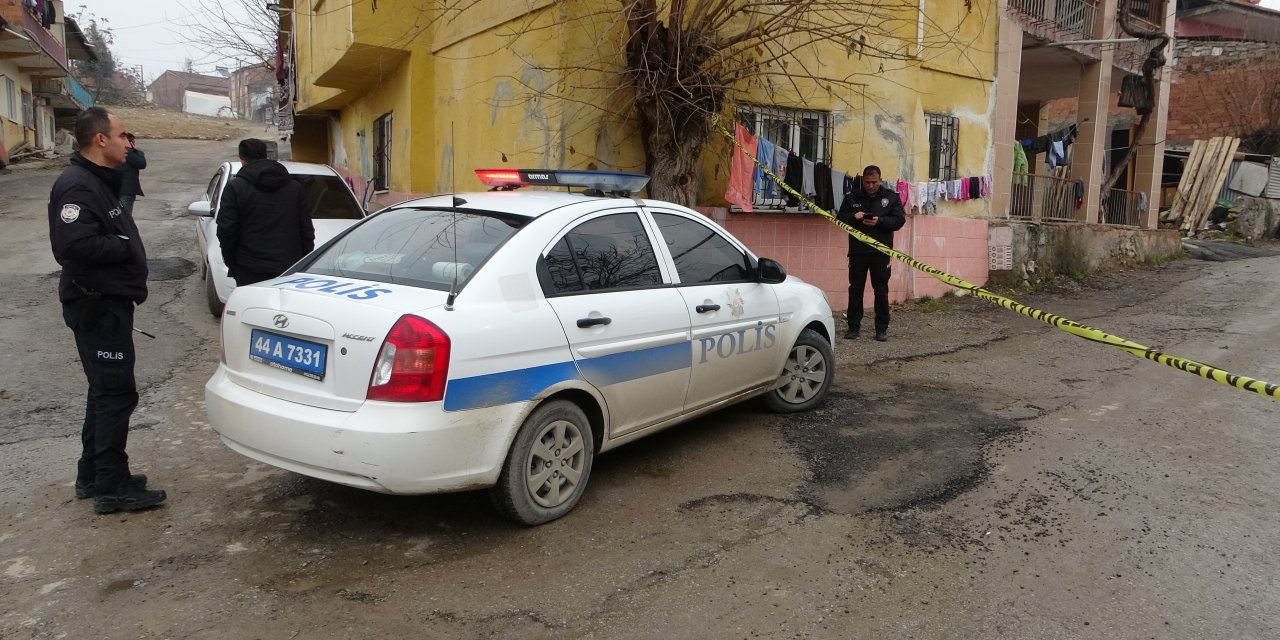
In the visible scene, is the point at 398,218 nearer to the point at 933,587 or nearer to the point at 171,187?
the point at 933,587

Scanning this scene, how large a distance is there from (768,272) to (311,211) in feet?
16.4

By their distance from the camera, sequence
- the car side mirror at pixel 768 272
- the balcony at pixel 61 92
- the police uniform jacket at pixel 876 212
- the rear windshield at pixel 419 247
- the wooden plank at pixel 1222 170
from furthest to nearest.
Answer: the balcony at pixel 61 92 < the wooden plank at pixel 1222 170 < the police uniform jacket at pixel 876 212 < the car side mirror at pixel 768 272 < the rear windshield at pixel 419 247

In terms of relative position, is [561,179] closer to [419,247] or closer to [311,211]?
[419,247]

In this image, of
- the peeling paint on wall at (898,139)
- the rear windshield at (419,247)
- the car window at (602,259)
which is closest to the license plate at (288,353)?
the rear windshield at (419,247)

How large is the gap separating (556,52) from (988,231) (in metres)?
6.71

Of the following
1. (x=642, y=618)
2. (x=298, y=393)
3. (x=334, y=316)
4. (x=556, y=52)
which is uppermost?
(x=556, y=52)

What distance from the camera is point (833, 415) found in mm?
5719

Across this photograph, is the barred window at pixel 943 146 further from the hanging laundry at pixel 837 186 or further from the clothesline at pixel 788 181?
the hanging laundry at pixel 837 186

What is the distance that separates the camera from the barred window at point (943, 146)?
10.9 m

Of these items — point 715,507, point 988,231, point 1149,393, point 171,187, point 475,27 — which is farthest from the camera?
point 171,187

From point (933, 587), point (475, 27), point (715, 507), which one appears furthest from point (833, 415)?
point (475, 27)

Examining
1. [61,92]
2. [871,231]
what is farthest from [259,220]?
[61,92]

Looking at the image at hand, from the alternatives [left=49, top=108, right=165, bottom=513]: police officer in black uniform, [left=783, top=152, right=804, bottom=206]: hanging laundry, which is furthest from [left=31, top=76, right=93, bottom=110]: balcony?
[left=49, top=108, right=165, bottom=513]: police officer in black uniform

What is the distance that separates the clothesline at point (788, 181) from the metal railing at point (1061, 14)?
142 inches
